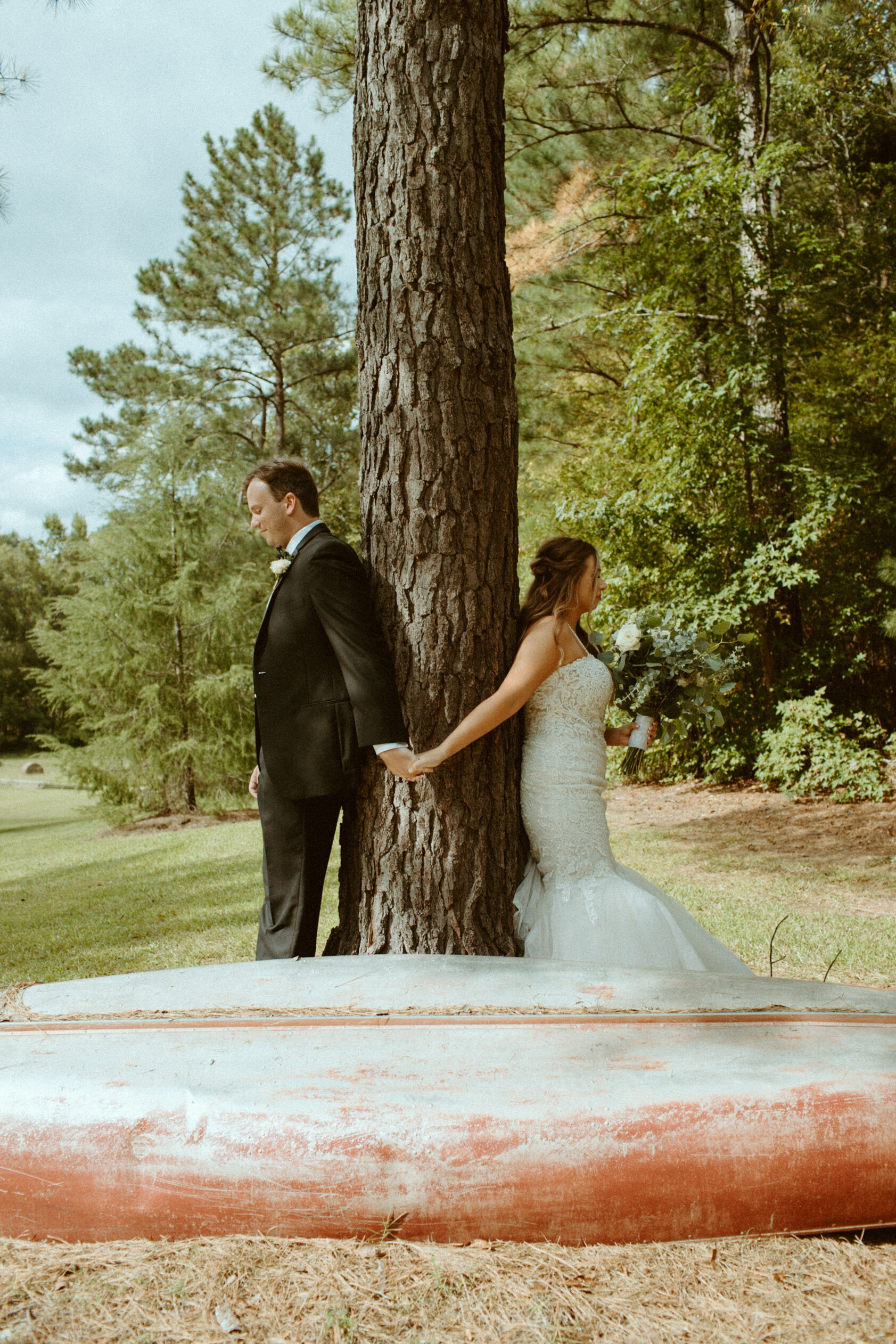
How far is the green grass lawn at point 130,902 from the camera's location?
570cm

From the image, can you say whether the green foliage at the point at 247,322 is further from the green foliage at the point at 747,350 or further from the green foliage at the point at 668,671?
the green foliage at the point at 668,671

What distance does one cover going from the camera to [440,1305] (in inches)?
69.1

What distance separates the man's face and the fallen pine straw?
2127 millimetres

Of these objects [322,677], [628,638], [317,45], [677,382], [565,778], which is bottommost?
[565,778]

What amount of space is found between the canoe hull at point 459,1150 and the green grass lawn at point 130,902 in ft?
11.4

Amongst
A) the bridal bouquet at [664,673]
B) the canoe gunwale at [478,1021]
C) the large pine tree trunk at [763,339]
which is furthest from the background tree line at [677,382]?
the canoe gunwale at [478,1021]

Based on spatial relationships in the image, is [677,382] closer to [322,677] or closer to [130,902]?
[130,902]

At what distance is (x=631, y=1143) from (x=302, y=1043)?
2.58 ft

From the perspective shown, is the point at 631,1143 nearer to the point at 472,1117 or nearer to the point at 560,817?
the point at 472,1117

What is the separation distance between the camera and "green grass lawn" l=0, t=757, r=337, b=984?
224 inches

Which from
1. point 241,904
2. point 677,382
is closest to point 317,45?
point 677,382

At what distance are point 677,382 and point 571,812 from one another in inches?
360

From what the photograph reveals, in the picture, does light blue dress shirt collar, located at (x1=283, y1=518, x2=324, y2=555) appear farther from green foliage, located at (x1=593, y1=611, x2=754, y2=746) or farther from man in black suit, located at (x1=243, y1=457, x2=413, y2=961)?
green foliage, located at (x1=593, y1=611, x2=754, y2=746)

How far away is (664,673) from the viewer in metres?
3.67
